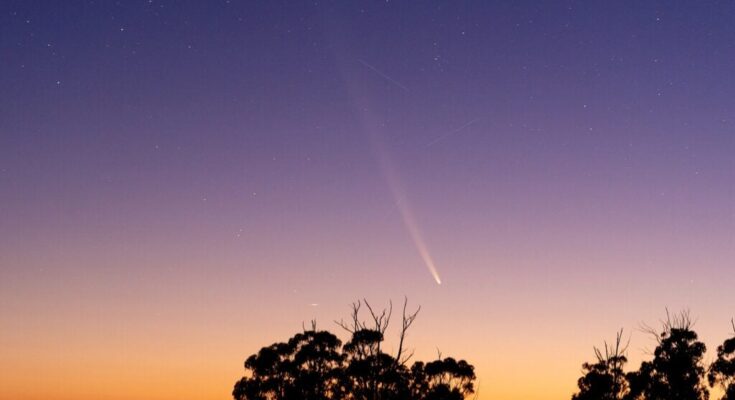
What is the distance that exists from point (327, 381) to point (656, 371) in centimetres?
2834

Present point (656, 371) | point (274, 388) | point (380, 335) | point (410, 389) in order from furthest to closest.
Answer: point (410, 389) → point (274, 388) → point (656, 371) → point (380, 335)

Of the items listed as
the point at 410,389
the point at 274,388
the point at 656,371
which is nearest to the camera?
the point at 656,371

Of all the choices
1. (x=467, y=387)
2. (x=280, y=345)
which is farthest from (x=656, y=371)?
(x=280, y=345)

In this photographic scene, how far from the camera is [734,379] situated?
52.1 meters

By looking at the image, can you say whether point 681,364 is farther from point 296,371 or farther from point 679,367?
point 296,371

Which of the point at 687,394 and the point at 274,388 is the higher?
the point at 274,388

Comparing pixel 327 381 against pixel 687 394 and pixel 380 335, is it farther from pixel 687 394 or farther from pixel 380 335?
pixel 380 335

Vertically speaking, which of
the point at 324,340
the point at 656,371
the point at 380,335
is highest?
the point at 324,340

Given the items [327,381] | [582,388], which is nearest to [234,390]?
[327,381]

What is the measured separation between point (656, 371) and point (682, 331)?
213 inches

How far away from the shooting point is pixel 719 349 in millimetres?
53531

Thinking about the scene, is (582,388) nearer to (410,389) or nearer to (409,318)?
(410,389)

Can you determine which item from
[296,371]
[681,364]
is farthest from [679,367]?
[296,371]

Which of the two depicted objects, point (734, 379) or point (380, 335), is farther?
point (734, 379)
